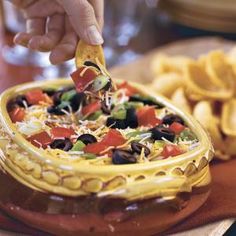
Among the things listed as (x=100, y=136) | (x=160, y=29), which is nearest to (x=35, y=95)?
(x=100, y=136)

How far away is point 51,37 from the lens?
1164 mm

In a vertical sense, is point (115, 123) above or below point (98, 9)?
below

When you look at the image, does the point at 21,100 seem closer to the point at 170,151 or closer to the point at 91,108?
the point at 91,108

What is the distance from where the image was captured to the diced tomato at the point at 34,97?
113 cm

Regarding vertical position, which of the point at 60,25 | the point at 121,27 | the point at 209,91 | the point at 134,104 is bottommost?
the point at 121,27

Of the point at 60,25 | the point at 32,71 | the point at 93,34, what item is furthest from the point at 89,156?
the point at 32,71

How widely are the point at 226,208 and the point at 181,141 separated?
0.13 metres

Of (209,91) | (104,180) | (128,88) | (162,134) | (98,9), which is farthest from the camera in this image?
(209,91)

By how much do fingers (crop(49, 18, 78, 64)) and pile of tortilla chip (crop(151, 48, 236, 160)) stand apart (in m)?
0.29

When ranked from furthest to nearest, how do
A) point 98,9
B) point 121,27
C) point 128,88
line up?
1. point 121,27
2. point 128,88
3. point 98,9

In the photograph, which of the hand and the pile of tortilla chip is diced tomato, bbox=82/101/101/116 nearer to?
the hand

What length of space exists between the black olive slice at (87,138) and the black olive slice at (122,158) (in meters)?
0.06

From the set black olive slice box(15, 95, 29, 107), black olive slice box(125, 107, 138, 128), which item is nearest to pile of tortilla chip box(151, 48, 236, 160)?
black olive slice box(125, 107, 138, 128)

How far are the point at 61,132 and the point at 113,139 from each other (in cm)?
9
